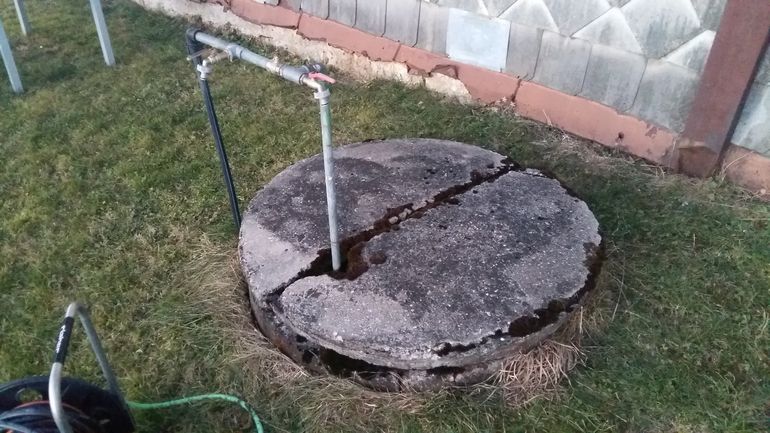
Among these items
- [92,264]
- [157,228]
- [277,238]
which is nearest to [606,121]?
[277,238]

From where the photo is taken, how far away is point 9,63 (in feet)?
15.0

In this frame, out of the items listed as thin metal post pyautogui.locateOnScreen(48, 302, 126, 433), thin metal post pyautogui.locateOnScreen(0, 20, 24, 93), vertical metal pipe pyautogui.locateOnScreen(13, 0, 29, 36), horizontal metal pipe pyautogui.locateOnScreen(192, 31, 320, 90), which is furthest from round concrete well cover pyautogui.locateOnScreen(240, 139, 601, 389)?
vertical metal pipe pyautogui.locateOnScreen(13, 0, 29, 36)

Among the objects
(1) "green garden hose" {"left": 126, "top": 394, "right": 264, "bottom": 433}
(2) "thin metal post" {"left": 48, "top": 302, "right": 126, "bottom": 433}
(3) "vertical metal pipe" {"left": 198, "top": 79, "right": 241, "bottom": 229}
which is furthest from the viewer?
(3) "vertical metal pipe" {"left": 198, "top": 79, "right": 241, "bottom": 229}

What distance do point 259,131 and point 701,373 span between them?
2939 mm

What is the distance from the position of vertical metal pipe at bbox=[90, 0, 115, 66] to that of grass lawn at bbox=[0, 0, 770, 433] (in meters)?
0.33

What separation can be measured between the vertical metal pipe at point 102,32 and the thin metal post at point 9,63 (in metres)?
0.66

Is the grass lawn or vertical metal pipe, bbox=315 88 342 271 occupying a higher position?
vertical metal pipe, bbox=315 88 342 271

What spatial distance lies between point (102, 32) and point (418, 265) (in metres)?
3.90

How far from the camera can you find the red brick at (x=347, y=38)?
4508 mm

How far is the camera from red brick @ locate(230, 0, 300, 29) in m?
5.05

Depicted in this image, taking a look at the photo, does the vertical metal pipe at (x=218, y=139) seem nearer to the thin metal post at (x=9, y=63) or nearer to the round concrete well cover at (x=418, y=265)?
the round concrete well cover at (x=418, y=265)

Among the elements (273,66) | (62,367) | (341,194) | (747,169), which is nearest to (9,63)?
(341,194)

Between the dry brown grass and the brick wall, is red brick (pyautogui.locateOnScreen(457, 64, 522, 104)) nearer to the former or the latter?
the brick wall

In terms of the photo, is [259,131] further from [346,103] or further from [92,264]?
[92,264]
